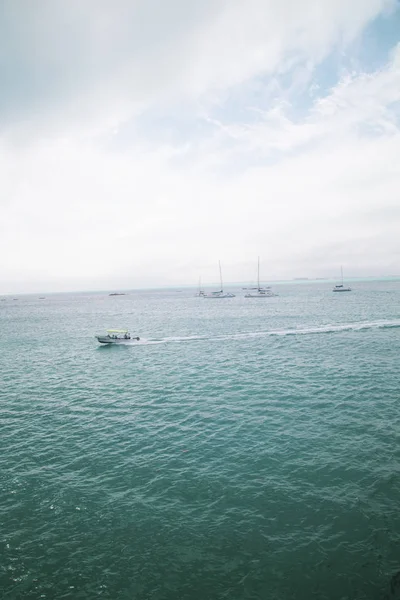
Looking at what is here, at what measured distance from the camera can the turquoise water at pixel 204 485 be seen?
13.5 meters

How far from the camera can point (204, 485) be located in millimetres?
19219

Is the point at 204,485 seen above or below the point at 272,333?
below

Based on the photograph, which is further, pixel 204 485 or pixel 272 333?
pixel 272 333

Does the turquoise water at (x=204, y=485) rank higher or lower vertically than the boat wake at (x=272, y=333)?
lower

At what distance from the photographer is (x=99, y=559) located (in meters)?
14.4

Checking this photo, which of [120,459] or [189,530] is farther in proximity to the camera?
Result: [120,459]

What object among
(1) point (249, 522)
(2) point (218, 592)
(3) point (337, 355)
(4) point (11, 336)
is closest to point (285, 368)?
(3) point (337, 355)

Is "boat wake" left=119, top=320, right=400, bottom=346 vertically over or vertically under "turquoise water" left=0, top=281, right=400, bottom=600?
over

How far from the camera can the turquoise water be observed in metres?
13.5

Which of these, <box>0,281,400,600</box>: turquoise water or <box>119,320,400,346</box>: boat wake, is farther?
<box>119,320,400,346</box>: boat wake

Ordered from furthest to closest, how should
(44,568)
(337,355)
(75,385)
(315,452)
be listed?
(337,355), (75,385), (315,452), (44,568)

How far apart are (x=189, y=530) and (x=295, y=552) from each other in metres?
4.99

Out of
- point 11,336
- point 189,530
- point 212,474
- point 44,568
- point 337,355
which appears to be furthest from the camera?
point 11,336

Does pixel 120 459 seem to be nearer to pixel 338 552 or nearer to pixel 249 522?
pixel 249 522
